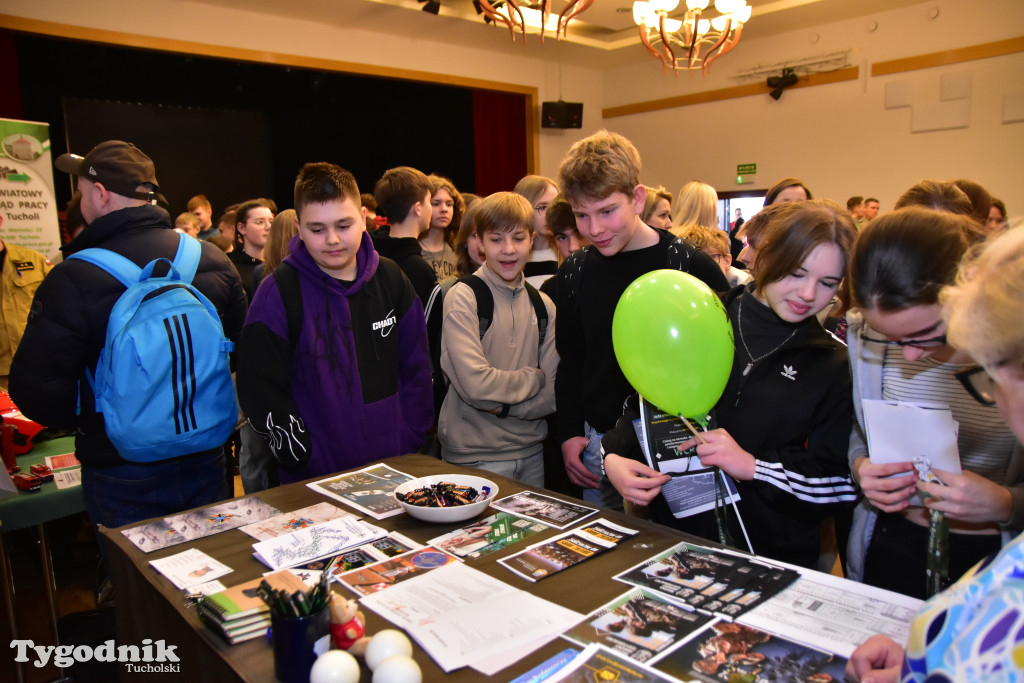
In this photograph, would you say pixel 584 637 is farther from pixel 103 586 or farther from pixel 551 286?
pixel 103 586

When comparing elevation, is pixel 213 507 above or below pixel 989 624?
below

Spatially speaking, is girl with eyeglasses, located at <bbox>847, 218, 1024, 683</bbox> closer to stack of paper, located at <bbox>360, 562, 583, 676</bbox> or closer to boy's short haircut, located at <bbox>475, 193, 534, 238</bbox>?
stack of paper, located at <bbox>360, 562, 583, 676</bbox>

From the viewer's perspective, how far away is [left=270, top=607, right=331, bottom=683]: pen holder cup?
940 millimetres

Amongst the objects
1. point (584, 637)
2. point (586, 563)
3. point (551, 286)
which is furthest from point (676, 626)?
point (551, 286)

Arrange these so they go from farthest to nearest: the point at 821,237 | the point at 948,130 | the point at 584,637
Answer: the point at 948,130
the point at 821,237
the point at 584,637

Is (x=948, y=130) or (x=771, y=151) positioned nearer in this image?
(x=948, y=130)

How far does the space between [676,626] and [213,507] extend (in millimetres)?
1165

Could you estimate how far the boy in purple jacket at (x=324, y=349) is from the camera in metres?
1.91

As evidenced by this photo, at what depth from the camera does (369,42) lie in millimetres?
7500

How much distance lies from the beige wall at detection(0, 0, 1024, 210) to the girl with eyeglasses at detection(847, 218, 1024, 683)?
6.88 m

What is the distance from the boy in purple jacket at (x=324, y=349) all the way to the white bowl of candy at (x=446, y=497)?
1.57ft

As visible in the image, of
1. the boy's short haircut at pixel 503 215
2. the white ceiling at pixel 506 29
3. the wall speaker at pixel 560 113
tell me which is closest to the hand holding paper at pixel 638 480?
the boy's short haircut at pixel 503 215

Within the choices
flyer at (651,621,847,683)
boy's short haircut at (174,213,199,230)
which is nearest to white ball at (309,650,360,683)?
flyer at (651,621,847,683)

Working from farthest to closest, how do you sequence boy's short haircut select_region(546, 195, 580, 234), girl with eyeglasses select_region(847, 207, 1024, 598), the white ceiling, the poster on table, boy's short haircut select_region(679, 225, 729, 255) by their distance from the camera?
the white ceiling < the poster on table < boy's short haircut select_region(679, 225, 729, 255) < boy's short haircut select_region(546, 195, 580, 234) < girl with eyeglasses select_region(847, 207, 1024, 598)
